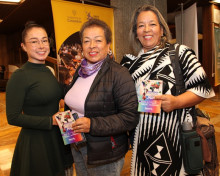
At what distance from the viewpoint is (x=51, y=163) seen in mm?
1752

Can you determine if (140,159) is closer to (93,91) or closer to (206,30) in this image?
(93,91)

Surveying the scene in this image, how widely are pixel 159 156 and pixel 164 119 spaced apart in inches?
11.0

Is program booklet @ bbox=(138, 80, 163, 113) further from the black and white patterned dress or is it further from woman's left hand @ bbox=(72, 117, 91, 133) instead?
woman's left hand @ bbox=(72, 117, 91, 133)

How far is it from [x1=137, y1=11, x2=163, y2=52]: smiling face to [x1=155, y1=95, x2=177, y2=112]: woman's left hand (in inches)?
18.1

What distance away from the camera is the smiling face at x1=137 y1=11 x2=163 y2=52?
5.27ft

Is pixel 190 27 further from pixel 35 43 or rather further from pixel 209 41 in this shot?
pixel 209 41

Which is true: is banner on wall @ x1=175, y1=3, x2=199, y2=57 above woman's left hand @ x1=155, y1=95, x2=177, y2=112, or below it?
above

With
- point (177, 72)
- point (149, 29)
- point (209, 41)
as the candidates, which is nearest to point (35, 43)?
point (149, 29)

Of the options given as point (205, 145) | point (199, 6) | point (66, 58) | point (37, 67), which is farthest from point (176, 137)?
point (199, 6)

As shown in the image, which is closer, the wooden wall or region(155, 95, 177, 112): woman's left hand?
region(155, 95, 177, 112): woman's left hand

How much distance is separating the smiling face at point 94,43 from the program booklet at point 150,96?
0.37 m

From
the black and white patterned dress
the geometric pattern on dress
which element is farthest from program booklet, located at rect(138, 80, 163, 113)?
the geometric pattern on dress

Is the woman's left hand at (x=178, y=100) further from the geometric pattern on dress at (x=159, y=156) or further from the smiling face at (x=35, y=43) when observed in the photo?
the smiling face at (x=35, y=43)

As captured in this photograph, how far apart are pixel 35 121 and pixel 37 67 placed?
46 centimetres
